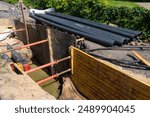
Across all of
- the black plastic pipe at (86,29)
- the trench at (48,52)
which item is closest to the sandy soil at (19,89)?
the trench at (48,52)

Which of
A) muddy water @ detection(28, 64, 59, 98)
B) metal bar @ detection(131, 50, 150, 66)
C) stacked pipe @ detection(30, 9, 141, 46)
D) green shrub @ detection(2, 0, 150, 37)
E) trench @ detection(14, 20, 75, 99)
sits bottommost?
muddy water @ detection(28, 64, 59, 98)

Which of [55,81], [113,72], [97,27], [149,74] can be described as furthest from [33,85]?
[97,27]

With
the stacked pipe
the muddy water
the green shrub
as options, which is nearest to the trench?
the muddy water

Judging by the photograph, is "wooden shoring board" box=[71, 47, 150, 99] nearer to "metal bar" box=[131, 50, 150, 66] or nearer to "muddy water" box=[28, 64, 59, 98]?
"metal bar" box=[131, 50, 150, 66]

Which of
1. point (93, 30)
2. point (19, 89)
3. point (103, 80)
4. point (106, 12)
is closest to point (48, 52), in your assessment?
point (93, 30)

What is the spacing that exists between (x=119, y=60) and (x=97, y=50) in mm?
1599

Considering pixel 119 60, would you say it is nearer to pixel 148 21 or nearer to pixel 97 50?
pixel 97 50

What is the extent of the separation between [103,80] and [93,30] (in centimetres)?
463

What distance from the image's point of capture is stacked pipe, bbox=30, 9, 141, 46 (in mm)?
12172

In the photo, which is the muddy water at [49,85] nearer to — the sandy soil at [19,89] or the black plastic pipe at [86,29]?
the black plastic pipe at [86,29]

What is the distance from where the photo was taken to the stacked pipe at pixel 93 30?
479 inches

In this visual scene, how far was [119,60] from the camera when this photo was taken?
407 inches

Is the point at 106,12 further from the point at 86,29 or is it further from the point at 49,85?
the point at 49,85

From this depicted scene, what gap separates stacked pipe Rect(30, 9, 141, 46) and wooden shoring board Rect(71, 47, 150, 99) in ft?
5.88
